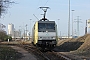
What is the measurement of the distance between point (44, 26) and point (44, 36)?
56.6 inches

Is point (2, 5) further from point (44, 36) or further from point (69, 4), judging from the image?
point (69, 4)

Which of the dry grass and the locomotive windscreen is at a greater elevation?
the locomotive windscreen

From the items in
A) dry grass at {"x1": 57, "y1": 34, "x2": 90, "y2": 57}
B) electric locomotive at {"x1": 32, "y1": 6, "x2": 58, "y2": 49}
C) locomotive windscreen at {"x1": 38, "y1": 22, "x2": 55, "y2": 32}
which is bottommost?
dry grass at {"x1": 57, "y1": 34, "x2": 90, "y2": 57}

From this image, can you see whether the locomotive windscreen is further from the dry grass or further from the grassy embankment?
the grassy embankment

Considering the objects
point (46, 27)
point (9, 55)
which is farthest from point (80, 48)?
point (9, 55)

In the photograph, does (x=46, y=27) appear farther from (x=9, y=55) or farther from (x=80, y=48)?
(x=9, y=55)

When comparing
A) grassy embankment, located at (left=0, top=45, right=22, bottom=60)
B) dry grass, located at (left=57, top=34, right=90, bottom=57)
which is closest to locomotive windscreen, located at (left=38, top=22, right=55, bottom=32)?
dry grass, located at (left=57, top=34, right=90, bottom=57)

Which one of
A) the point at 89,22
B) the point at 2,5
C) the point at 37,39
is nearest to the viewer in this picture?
the point at 2,5

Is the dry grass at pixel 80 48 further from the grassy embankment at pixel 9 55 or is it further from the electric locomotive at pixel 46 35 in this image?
the grassy embankment at pixel 9 55

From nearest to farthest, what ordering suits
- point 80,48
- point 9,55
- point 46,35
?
point 9,55, point 46,35, point 80,48

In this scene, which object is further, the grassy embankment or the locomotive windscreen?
the locomotive windscreen

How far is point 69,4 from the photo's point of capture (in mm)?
53625

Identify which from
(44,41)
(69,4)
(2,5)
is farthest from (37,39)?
(69,4)

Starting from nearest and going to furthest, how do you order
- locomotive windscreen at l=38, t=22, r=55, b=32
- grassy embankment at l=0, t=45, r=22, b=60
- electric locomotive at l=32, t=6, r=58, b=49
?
1. grassy embankment at l=0, t=45, r=22, b=60
2. electric locomotive at l=32, t=6, r=58, b=49
3. locomotive windscreen at l=38, t=22, r=55, b=32
